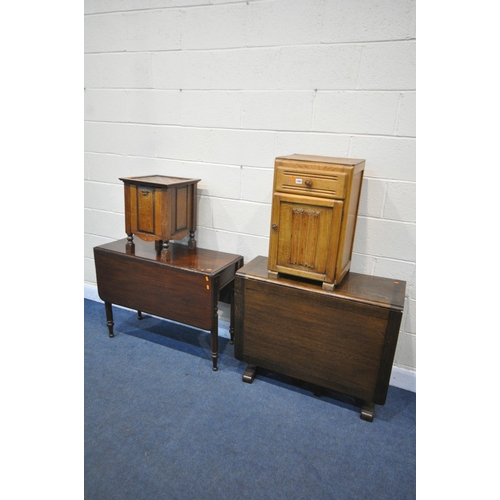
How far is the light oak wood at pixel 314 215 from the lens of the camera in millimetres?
1539

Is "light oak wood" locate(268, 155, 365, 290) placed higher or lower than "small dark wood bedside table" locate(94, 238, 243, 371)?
higher

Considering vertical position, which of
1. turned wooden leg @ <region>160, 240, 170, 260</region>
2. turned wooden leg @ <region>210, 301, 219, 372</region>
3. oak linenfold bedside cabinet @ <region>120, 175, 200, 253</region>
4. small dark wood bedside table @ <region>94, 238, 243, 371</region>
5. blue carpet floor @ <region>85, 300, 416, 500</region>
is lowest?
blue carpet floor @ <region>85, 300, 416, 500</region>

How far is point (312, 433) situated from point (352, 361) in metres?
0.38

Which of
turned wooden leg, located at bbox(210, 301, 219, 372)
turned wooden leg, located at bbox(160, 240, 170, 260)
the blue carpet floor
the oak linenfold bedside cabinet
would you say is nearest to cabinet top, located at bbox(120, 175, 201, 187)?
the oak linenfold bedside cabinet

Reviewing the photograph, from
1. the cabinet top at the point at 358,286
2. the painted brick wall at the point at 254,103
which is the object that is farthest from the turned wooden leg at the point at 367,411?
the cabinet top at the point at 358,286

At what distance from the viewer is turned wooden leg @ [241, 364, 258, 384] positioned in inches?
77.1

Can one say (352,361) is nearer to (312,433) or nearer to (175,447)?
(312,433)

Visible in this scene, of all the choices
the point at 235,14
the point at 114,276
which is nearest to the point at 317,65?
the point at 235,14

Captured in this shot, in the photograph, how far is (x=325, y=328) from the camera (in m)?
1.68

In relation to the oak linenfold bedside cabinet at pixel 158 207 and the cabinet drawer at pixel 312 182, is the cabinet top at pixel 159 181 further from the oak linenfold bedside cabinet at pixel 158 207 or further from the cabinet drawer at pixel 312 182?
the cabinet drawer at pixel 312 182

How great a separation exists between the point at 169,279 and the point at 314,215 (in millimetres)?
879

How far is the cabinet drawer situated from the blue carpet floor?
1.07 metres

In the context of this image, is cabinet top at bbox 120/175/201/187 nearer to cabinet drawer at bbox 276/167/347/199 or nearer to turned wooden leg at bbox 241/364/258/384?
cabinet drawer at bbox 276/167/347/199

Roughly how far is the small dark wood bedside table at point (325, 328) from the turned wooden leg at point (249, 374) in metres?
0.10
